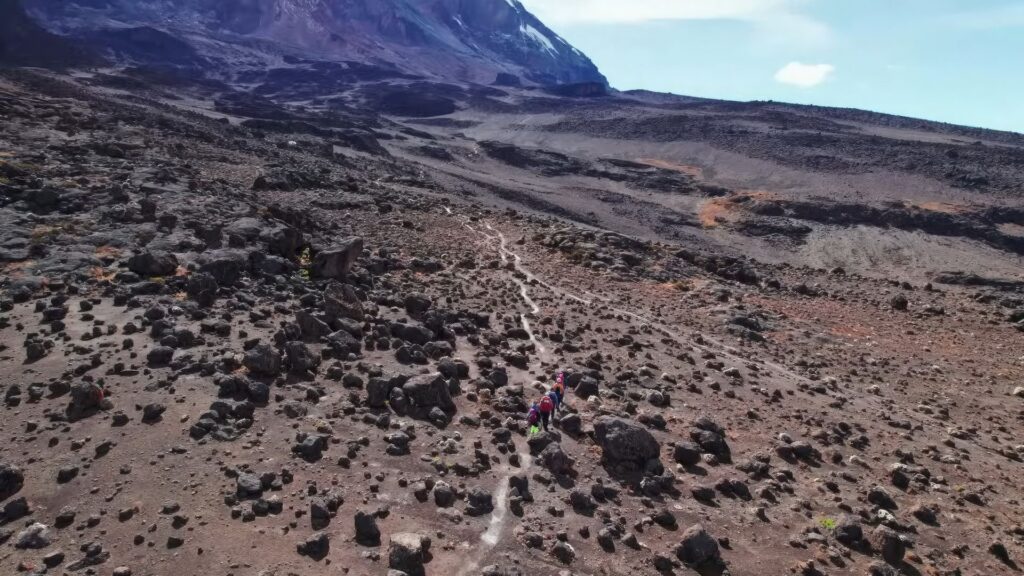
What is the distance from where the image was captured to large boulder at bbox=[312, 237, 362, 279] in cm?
1622

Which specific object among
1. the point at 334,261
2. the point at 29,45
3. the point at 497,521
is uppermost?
the point at 29,45

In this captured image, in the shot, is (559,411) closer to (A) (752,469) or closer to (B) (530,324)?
(A) (752,469)

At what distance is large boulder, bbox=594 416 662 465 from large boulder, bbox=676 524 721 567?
6.36ft

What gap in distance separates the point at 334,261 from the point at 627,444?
32.1ft

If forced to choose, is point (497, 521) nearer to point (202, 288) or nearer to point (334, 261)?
point (202, 288)

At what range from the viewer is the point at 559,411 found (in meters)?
11.4

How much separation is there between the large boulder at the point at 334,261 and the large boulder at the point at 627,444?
9271 mm

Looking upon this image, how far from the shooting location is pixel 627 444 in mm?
9852

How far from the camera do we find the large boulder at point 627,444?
980 cm

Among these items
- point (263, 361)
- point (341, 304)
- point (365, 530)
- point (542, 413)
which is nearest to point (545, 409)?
Answer: point (542, 413)

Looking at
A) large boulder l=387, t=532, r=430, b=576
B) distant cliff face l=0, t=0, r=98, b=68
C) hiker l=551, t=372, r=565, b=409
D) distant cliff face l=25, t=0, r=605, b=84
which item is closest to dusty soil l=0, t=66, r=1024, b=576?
large boulder l=387, t=532, r=430, b=576

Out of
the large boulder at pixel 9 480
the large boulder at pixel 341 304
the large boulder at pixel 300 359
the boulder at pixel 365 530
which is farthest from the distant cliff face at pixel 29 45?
the boulder at pixel 365 530

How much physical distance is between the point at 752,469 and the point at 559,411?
342cm

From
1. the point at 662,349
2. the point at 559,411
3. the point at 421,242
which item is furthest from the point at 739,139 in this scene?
the point at 559,411
